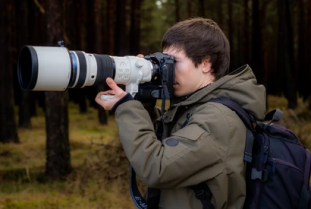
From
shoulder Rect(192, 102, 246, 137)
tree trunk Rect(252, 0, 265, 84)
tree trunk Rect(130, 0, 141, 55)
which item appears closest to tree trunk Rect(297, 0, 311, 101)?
tree trunk Rect(252, 0, 265, 84)

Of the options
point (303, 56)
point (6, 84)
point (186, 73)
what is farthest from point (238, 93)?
point (303, 56)

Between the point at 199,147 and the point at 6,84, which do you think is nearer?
the point at 199,147

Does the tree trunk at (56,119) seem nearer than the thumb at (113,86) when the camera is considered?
No

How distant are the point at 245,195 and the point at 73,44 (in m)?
18.1

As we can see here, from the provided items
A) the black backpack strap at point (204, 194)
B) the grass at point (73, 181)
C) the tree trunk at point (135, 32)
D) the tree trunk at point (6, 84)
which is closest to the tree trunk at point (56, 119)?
the grass at point (73, 181)

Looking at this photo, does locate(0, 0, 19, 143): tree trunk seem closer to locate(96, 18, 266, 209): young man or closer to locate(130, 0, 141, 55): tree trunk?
locate(96, 18, 266, 209): young man

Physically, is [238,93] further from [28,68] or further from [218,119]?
[28,68]

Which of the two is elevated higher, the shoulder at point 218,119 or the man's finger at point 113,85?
the man's finger at point 113,85

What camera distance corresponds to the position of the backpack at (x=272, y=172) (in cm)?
199

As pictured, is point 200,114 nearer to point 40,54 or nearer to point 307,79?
point 40,54

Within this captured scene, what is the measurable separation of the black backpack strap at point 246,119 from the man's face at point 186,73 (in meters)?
0.15

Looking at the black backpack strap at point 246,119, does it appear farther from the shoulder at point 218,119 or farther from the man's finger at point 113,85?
the man's finger at point 113,85

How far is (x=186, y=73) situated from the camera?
2182mm

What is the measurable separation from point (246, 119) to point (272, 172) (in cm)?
26
